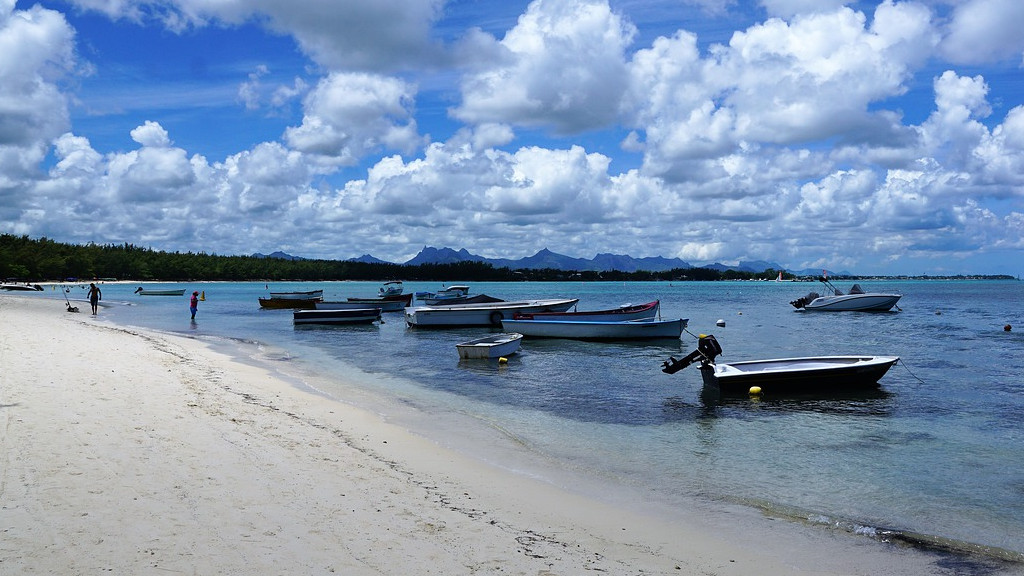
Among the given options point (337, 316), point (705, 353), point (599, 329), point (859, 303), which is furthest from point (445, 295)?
point (705, 353)

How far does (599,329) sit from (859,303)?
133 feet

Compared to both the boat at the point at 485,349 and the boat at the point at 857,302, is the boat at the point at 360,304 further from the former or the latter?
the boat at the point at 857,302

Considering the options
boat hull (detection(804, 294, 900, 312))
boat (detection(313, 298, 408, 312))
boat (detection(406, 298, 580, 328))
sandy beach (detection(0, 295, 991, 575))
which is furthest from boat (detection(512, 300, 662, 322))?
boat hull (detection(804, 294, 900, 312))

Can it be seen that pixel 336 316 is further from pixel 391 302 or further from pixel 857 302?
pixel 857 302

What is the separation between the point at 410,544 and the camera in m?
6.63

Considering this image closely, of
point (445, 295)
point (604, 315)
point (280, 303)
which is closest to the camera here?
point (604, 315)

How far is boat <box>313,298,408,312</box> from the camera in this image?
53812mm

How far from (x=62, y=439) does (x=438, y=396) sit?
1050 centimetres

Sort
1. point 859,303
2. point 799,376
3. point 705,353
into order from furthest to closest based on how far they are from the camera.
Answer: point 859,303 → point 705,353 → point 799,376

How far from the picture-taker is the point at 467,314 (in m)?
44.5

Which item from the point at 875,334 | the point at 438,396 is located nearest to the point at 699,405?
the point at 438,396

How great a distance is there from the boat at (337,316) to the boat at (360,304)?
475 cm

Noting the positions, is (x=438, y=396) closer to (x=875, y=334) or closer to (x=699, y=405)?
(x=699, y=405)

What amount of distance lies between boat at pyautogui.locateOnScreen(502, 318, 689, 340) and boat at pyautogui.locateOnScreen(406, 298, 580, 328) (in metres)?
8.14
